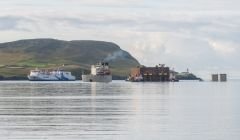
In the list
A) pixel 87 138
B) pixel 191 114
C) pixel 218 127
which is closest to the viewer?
pixel 87 138

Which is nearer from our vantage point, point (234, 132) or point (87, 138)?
point (87, 138)

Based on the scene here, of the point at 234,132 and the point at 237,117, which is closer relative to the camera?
the point at 234,132

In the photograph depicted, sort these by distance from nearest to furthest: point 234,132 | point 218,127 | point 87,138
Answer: point 87,138 → point 234,132 → point 218,127

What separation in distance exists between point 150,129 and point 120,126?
3.41 metres

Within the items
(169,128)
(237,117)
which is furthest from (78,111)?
(169,128)

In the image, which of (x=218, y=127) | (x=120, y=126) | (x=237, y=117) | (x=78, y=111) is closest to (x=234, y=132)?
(x=218, y=127)

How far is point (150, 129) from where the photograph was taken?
2336 inches

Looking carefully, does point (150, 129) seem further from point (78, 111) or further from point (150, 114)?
point (78, 111)

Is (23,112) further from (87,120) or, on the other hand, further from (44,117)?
(87,120)

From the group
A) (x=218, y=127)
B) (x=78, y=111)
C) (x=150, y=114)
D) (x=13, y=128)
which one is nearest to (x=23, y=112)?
(x=78, y=111)

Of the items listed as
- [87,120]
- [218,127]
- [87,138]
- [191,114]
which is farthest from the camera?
[191,114]

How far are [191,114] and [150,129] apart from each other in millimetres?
19203

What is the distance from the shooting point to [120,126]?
61.8 metres

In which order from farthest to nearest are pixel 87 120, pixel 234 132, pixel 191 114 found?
1. pixel 191 114
2. pixel 87 120
3. pixel 234 132
